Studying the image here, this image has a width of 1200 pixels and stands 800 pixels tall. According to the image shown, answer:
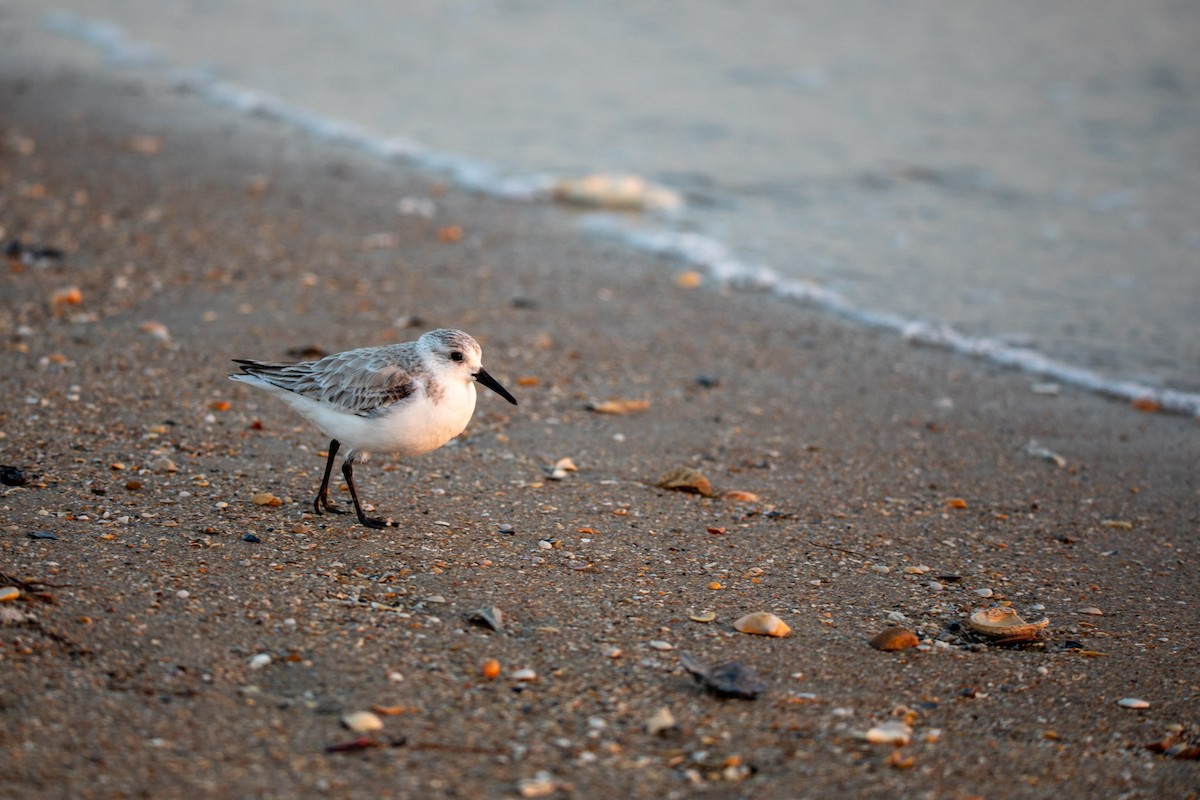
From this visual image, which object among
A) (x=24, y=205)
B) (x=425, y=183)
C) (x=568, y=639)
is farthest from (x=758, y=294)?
(x=24, y=205)

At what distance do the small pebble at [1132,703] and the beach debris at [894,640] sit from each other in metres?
0.74

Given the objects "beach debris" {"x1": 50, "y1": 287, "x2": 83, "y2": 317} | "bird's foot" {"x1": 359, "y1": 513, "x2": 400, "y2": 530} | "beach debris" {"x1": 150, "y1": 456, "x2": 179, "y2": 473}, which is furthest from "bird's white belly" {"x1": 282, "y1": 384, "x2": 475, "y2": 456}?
"beach debris" {"x1": 50, "y1": 287, "x2": 83, "y2": 317}

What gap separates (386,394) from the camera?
508 centimetres

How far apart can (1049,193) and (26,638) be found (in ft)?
35.2

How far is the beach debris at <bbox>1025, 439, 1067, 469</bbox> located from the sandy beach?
0.03 m

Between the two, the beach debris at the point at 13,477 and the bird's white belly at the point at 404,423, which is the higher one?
the bird's white belly at the point at 404,423

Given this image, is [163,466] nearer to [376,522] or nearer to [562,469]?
[376,522]

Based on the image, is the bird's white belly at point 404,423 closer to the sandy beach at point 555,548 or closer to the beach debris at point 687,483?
the sandy beach at point 555,548

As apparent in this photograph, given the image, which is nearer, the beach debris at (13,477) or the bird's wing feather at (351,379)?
the bird's wing feather at (351,379)

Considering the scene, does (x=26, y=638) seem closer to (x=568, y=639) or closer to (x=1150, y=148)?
(x=568, y=639)

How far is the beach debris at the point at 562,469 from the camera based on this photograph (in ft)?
19.5

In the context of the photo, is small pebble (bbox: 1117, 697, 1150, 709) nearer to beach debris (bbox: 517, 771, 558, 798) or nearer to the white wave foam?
beach debris (bbox: 517, 771, 558, 798)

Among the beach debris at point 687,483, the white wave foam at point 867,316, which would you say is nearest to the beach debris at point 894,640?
the beach debris at point 687,483

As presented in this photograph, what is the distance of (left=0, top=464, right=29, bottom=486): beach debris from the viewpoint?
5.22 m
